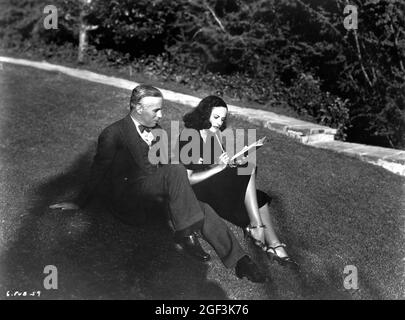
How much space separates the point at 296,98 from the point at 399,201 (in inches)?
162

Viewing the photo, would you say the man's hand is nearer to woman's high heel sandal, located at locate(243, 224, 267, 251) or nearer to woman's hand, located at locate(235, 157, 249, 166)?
woman's hand, located at locate(235, 157, 249, 166)

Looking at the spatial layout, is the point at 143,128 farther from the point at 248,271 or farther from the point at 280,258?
the point at 280,258

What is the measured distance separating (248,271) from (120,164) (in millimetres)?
1349

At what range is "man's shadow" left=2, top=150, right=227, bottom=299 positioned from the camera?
3.73 meters

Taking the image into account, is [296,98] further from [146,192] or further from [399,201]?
[146,192]

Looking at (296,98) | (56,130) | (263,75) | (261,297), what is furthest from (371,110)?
(261,297)

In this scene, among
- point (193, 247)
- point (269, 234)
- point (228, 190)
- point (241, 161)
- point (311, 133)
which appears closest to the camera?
point (193, 247)

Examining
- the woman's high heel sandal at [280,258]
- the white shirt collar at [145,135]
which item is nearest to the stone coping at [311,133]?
the woman's high heel sandal at [280,258]

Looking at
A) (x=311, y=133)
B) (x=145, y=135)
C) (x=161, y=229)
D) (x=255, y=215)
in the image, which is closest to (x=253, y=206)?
(x=255, y=215)

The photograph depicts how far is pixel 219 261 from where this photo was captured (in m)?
4.25

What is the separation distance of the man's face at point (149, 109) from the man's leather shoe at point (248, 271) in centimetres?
136

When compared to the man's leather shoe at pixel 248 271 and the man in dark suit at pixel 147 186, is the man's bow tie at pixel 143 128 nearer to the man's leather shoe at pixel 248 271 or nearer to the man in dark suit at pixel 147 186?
the man in dark suit at pixel 147 186

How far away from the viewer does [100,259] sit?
405 cm

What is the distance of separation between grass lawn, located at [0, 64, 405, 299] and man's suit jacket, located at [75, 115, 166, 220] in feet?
1.15
